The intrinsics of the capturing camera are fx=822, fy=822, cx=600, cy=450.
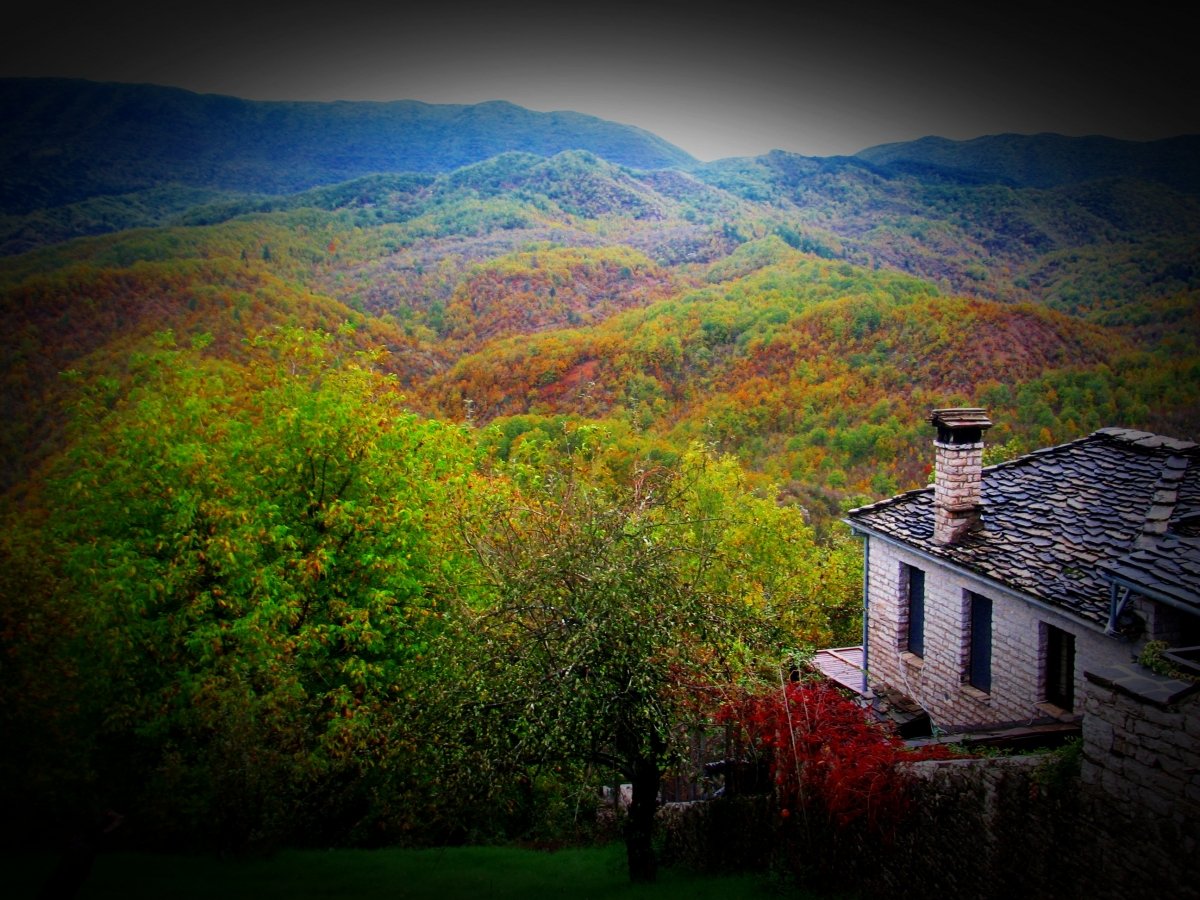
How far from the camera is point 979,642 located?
13523mm

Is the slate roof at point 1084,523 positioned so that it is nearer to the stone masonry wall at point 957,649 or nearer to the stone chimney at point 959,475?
the stone chimney at point 959,475

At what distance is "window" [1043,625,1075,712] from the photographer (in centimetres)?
1199

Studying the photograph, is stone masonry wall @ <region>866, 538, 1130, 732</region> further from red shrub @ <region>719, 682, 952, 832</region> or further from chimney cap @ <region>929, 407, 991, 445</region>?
red shrub @ <region>719, 682, 952, 832</region>

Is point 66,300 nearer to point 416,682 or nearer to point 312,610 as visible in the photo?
point 312,610

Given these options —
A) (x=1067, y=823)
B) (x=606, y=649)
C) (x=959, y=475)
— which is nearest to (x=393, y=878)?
(x=606, y=649)

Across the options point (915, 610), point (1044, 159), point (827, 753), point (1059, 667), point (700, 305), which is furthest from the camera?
point (1044, 159)

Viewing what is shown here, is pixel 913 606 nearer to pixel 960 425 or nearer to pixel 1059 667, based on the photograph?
pixel 1059 667

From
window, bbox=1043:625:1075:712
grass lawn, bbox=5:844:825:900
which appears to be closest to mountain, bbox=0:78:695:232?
grass lawn, bbox=5:844:825:900

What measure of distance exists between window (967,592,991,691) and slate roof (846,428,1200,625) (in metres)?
0.88

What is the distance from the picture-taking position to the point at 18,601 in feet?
37.5

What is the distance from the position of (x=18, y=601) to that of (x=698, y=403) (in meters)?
62.3

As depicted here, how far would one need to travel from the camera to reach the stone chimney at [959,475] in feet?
45.8

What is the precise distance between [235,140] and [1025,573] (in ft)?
473

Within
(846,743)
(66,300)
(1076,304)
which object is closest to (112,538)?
(846,743)
